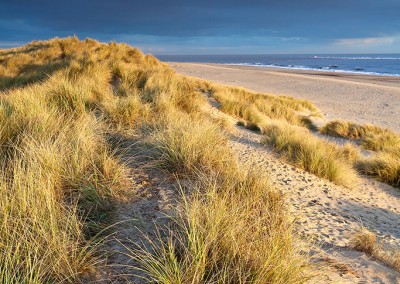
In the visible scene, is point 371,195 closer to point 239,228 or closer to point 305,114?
point 239,228

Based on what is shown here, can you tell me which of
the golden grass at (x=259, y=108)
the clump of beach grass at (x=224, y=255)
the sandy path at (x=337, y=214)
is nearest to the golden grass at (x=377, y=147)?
the sandy path at (x=337, y=214)

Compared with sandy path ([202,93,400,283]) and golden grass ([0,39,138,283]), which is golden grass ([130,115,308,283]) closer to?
sandy path ([202,93,400,283])

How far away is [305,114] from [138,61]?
693 cm

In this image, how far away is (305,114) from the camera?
514 inches

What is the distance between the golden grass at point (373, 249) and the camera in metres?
2.76

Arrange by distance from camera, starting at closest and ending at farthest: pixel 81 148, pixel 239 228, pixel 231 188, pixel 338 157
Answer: pixel 239 228, pixel 231 188, pixel 81 148, pixel 338 157

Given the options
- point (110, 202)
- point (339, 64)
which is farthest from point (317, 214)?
point (339, 64)

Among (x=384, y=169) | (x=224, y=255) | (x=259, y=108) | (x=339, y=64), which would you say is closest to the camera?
(x=224, y=255)

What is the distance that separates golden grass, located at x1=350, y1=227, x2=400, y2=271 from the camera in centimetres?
276

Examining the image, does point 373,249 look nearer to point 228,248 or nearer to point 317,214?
point 317,214

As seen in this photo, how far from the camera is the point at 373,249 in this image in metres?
2.89

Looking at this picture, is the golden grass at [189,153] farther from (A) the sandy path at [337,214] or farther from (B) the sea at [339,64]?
(B) the sea at [339,64]

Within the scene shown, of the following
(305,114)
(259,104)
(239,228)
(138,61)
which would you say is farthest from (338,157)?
(138,61)

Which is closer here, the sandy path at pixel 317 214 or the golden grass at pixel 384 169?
the sandy path at pixel 317 214
